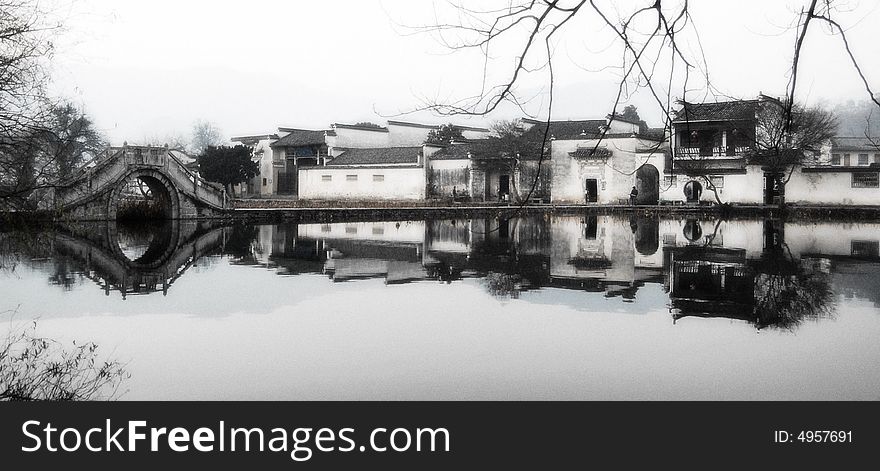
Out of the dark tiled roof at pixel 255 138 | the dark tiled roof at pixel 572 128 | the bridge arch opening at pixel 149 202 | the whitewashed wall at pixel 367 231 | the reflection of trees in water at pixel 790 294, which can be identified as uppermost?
the dark tiled roof at pixel 255 138

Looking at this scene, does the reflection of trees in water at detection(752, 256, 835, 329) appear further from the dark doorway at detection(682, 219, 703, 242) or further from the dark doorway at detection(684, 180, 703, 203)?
the dark doorway at detection(684, 180, 703, 203)

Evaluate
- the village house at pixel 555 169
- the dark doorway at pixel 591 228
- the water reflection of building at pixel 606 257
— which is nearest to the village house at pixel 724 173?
the village house at pixel 555 169

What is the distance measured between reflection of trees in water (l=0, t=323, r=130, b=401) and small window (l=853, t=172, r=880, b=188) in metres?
34.0

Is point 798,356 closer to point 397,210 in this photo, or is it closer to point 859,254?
point 859,254

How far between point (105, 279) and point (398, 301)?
5101 mm

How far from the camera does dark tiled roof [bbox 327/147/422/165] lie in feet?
147

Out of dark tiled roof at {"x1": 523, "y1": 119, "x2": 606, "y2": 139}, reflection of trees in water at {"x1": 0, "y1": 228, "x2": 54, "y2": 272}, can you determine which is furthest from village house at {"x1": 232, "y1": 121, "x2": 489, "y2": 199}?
reflection of trees in water at {"x1": 0, "y1": 228, "x2": 54, "y2": 272}

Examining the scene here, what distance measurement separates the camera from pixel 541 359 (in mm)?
6844

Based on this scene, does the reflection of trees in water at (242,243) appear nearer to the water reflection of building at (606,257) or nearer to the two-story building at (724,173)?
the water reflection of building at (606,257)

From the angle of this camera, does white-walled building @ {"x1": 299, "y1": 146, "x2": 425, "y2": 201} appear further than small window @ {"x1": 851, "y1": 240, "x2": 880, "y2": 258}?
Yes

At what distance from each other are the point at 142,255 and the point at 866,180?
2994 cm

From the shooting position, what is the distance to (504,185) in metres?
43.9

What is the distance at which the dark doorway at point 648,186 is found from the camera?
41.4m

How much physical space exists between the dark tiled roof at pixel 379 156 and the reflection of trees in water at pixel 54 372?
37.1 m
